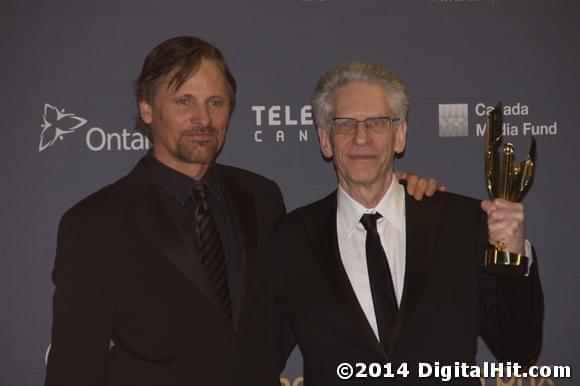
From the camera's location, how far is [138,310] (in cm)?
233

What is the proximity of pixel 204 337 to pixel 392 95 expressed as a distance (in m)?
1.17

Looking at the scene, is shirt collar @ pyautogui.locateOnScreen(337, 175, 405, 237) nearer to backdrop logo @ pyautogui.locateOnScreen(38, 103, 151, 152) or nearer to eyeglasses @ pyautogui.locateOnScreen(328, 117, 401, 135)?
eyeglasses @ pyautogui.locateOnScreen(328, 117, 401, 135)

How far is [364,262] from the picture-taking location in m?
2.39

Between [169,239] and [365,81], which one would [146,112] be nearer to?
[169,239]

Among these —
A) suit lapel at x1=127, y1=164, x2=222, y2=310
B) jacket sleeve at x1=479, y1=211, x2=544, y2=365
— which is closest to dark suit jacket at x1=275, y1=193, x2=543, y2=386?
jacket sleeve at x1=479, y1=211, x2=544, y2=365

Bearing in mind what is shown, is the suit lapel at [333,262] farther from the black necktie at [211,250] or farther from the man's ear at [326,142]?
the black necktie at [211,250]

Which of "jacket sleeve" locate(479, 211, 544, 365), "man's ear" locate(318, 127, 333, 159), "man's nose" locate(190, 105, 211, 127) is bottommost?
"jacket sleeve" locate(479, 211, 544, 365)

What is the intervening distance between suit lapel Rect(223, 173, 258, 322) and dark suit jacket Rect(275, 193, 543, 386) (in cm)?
15

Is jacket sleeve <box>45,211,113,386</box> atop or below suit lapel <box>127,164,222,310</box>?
below

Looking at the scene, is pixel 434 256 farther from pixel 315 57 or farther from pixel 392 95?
pixel 315 57

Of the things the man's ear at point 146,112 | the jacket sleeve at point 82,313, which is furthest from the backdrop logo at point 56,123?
the jacket sleeve at point 82,313

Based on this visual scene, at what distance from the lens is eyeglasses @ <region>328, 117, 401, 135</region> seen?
240cm

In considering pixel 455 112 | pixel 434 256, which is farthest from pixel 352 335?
pixel 455 112

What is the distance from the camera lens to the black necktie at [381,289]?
227 cm
